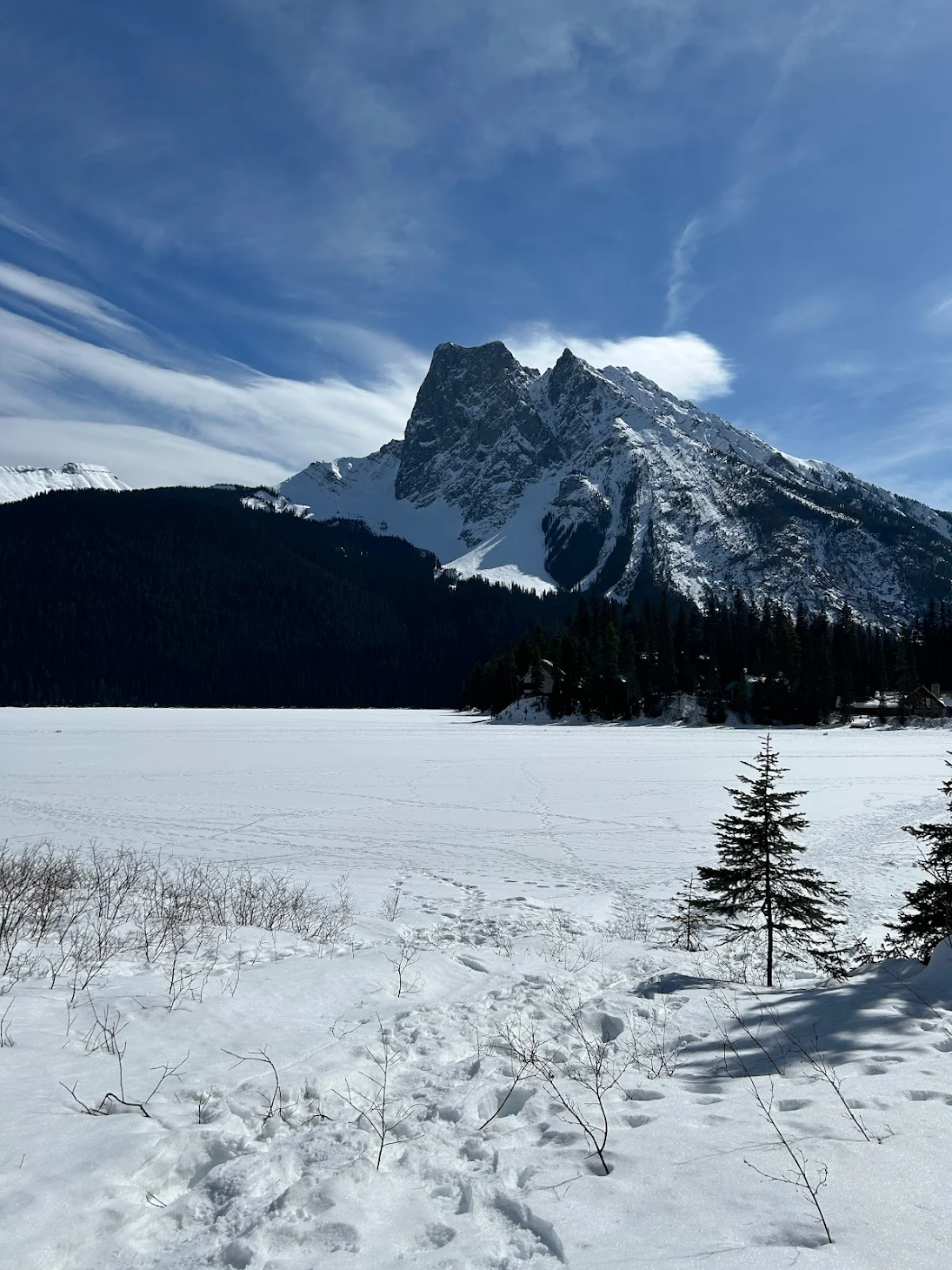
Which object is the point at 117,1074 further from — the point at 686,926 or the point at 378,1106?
the point at 686,926

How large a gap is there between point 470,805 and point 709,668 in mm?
65573

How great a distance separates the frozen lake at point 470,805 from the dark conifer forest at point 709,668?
3140cm

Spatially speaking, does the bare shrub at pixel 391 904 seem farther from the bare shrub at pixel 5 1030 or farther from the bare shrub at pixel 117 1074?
the bare shrub at pixel 5 1030

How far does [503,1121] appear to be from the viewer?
13.6ft

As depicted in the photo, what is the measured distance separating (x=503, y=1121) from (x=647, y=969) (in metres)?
4.63

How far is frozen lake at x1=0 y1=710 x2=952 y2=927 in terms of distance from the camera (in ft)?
53.3

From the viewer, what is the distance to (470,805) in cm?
2484

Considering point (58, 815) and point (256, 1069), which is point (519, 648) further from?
point (256, 1069)

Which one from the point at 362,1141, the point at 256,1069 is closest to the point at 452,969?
the point at 256,1069

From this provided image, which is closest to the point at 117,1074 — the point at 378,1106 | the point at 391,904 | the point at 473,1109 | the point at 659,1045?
the point at 378,1106

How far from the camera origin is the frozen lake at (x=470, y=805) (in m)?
16.2

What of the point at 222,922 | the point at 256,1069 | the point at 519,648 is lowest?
the point at 222,922

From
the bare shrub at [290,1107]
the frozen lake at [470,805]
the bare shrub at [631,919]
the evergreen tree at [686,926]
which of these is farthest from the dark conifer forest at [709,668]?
the bare shrub at [290,1107]

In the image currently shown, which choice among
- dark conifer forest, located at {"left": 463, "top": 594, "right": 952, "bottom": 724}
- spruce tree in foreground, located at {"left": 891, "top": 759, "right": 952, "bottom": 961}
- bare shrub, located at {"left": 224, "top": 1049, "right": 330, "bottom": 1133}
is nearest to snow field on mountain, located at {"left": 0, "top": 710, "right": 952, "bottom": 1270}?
bare shrub, located at {"left": 224, "top": 1049, "right": 330, "bottom": 1133}
